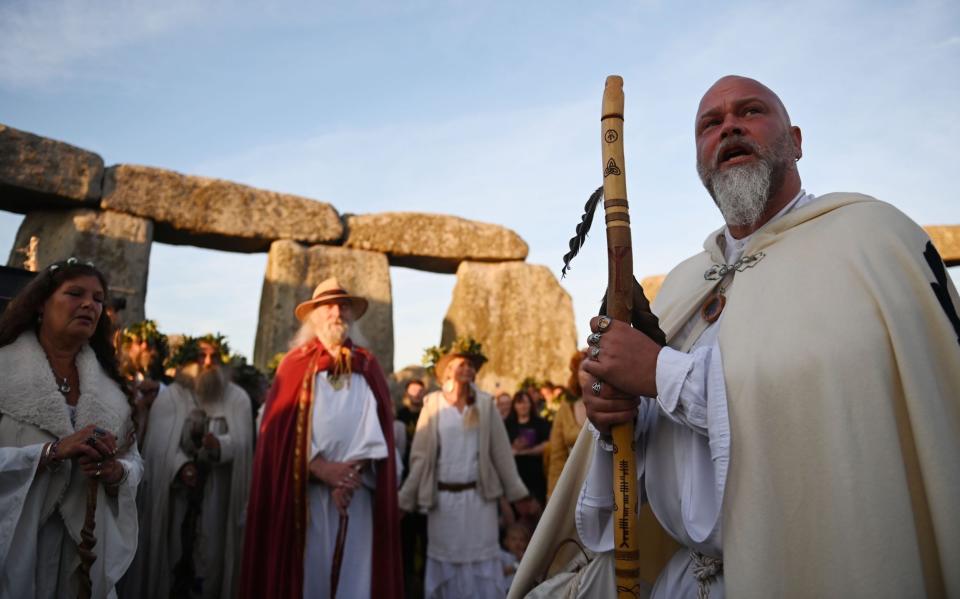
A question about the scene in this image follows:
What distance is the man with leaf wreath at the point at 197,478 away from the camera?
5.06 metres

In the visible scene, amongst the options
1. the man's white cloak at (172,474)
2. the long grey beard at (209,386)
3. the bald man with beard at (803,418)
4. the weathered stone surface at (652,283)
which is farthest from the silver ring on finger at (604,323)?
the weathered stone surface at (652,283)

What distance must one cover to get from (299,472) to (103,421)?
5.04 feet

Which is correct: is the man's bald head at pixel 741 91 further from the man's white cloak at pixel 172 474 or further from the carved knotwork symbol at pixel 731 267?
the man's white cloak at pixel 172 474

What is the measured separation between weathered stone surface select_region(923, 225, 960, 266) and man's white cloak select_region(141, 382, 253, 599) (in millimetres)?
13558

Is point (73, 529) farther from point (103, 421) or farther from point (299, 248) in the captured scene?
point (299, 248)

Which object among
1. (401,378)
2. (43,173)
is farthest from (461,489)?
(43,173)

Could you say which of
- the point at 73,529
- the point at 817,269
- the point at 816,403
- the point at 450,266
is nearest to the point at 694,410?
the point at 816,403

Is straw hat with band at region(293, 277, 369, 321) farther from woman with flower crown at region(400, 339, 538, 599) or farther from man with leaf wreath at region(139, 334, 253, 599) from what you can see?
woman with flower crown at region(400, 339, 538, 599)

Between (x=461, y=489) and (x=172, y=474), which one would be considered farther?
(x=461, y=489)

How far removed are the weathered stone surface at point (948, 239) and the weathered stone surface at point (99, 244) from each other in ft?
48.2

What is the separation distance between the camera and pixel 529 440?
7605 mm

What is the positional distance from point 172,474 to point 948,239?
577 inches

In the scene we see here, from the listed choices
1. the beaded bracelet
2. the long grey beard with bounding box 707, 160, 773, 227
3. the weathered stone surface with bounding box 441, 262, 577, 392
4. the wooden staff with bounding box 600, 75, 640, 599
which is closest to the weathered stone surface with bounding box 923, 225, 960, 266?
the weathered stone surface with bounding box 441, 262, 577, 392

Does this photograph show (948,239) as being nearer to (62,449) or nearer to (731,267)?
(731,267)
